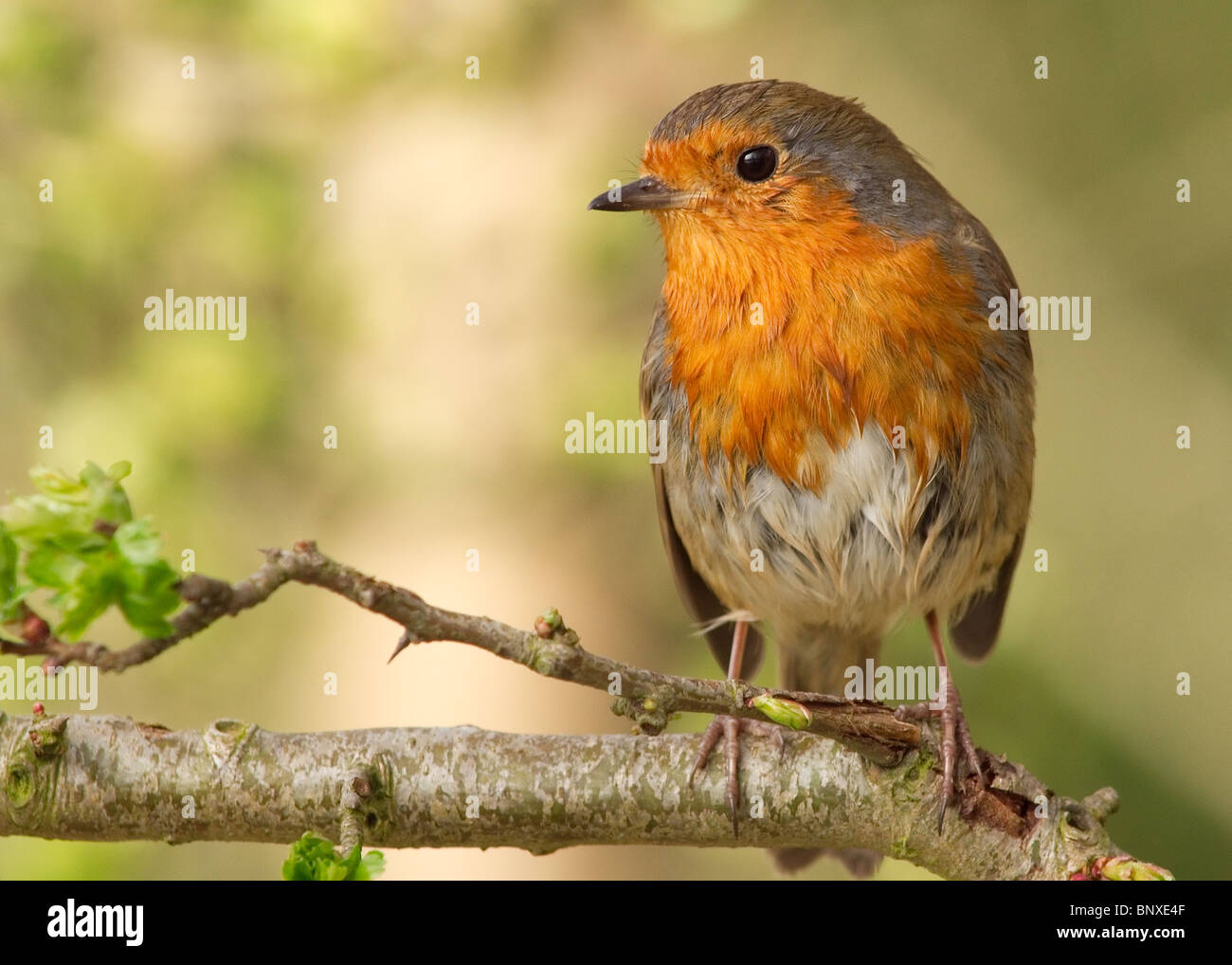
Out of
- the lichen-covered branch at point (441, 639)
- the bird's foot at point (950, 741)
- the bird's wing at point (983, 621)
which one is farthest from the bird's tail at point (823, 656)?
the lichen-covered branch at point (441, 639)

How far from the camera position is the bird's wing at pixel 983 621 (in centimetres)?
398

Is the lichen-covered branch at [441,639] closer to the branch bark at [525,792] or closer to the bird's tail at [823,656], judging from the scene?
the branch bark at [525,792]

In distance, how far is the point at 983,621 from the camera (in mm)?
4164

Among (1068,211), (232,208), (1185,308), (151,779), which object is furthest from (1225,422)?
(151,779)

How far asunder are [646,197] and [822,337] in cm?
57

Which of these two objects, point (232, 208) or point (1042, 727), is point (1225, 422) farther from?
point (232, 208)
